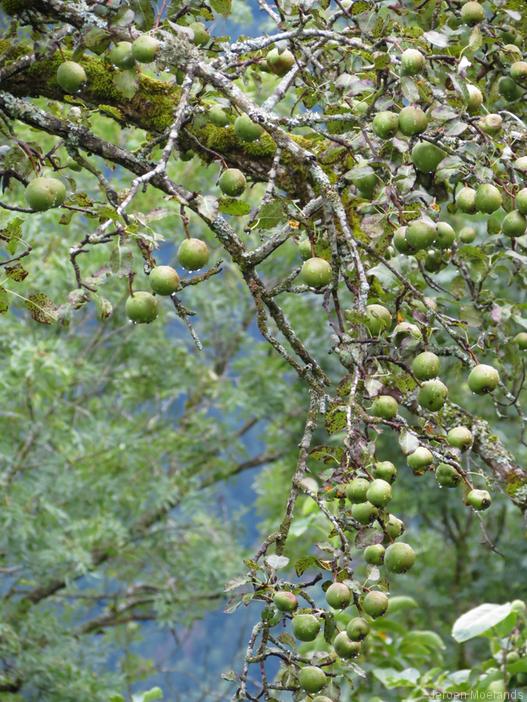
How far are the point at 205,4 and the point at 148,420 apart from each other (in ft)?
15.0

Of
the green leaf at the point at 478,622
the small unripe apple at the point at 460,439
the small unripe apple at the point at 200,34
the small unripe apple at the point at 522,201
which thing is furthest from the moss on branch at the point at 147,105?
the green leaf at the point at 478,622

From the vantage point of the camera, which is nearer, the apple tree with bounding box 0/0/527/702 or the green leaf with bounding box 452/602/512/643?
the apple tree with bounding box 0/0/527/702

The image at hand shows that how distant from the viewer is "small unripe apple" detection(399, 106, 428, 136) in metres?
1.34

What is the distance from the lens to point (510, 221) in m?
1.47

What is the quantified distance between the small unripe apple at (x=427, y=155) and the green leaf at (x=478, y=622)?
3.00 ft

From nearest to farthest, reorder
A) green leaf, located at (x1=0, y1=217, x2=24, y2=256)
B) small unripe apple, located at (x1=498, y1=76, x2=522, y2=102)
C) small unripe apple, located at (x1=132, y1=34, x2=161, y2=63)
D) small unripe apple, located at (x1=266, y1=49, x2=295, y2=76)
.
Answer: small unripe apple, located at (x1=132, y1=34, x2=161, y2=63), green leaf, located at (x1=0, y1=217, x2=24, y2=256), small unripe apple, located at (x1=266, y1=49, x2=295, y2=76), small unripe apple, located at (x1=498, y1=76, x2=522, y2=102)

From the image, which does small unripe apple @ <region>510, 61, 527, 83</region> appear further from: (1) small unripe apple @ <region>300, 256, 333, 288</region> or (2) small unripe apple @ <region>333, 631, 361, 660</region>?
(2) small unripe apple @ <region>333, 631, 361, 660</region>

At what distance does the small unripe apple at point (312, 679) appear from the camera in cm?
127

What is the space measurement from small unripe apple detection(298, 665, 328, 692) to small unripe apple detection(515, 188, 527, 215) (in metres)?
0.69

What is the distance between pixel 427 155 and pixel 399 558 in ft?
1.83

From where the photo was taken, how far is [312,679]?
1.27 metres

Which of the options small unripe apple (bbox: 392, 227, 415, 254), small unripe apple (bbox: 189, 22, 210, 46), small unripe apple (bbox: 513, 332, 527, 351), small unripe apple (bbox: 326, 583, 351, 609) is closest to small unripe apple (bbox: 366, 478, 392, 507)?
small unripe apple (bbox: 326, 583, 351, 609)

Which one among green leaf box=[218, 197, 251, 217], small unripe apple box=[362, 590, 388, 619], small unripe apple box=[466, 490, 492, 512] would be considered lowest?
small unripe apple box=[362, 590, 388, 619]

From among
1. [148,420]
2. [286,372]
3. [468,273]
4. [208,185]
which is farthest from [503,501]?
[468,273]
